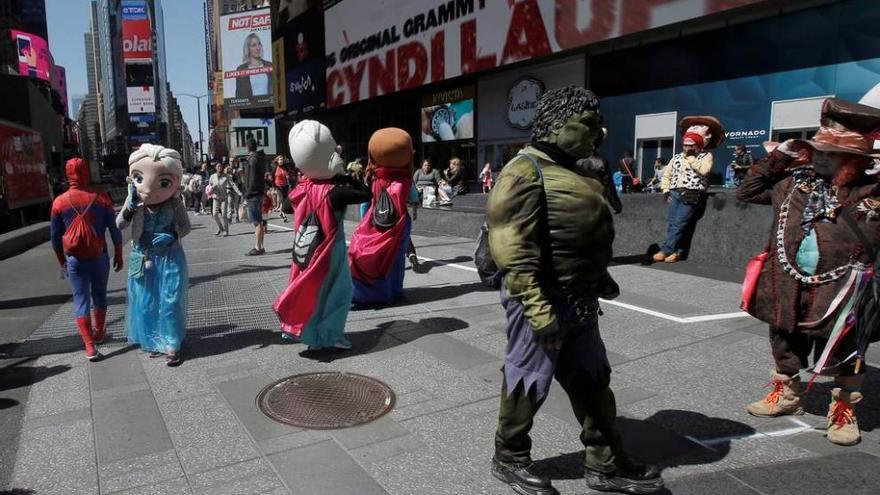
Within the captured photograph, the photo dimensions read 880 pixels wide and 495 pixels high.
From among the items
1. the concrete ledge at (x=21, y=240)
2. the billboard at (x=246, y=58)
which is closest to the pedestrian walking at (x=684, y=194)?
the concrete ledge at (x=21, y=240)

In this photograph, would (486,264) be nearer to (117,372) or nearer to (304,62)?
(117,372)

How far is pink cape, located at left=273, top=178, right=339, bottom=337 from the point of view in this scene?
4.83 m

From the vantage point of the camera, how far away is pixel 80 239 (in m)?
4.87

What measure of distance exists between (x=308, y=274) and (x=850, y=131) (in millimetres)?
3706

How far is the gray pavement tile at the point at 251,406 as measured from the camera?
354 cm

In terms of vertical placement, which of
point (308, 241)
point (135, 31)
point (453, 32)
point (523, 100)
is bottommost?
point (308, 241)

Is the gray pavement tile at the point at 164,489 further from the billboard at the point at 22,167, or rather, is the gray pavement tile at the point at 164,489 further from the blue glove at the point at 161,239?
the billboard at the point at 22,167

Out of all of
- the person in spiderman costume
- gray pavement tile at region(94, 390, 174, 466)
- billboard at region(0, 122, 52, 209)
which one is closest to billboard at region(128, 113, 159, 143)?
billboard at region(0, 122, 52, 209)

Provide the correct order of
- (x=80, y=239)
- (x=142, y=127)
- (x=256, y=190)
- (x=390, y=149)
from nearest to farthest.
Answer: (x=80, y=239) < (x=390, y=149) < (x=256, y=190) < (x=142, y=127)

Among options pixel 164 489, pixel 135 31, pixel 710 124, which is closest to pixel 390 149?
pixel 710 124

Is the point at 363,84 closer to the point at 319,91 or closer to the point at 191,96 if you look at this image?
the point at 319,91

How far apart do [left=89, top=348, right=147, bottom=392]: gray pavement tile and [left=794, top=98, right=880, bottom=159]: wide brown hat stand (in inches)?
182

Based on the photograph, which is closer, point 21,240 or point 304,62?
point 21,240

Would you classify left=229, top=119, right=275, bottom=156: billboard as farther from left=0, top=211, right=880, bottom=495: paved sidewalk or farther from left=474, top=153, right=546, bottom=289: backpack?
left=474, top=153, right=546, bottom=289: backpack
